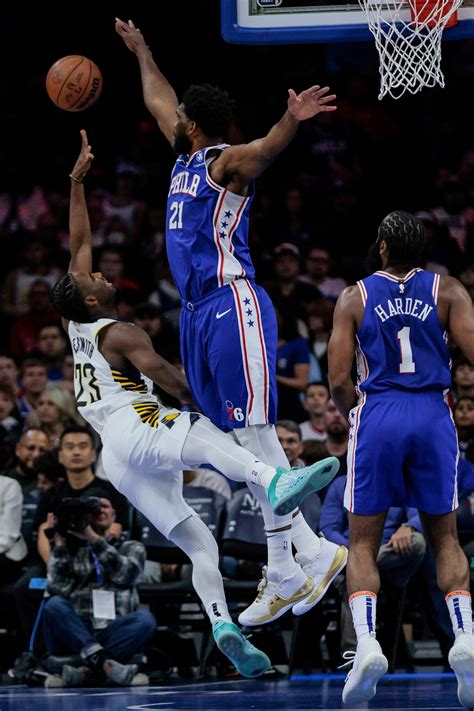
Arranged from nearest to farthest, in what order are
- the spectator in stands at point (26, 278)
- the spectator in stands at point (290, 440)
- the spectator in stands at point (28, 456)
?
the spectator in stands at point (290, 440)
the spectator in stands at point (28, 456)
the spectator in stands at point (26, 278)

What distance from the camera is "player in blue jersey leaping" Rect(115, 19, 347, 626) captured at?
8195 mm

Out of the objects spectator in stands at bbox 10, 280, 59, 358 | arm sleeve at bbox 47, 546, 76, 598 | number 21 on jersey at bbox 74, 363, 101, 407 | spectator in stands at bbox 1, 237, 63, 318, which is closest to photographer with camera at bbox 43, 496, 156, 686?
arm sleeve at bbox 47, 546, 76, 598

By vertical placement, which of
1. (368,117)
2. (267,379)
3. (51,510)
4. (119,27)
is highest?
(368,117)

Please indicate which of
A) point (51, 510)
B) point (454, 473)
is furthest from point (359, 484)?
point (51, 510)

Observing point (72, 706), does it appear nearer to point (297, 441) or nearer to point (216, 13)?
point (297, 441)

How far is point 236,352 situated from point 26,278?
9123 mm

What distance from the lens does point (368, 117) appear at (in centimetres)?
1816

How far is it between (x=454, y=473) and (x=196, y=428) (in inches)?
64.3

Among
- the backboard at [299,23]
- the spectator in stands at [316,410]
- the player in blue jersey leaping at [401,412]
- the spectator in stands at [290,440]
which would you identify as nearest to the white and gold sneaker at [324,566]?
the player in blue jersey leaping at [401,412]

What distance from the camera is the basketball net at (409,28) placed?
8.99 meters

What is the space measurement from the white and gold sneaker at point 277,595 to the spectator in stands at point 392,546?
9.00 ft

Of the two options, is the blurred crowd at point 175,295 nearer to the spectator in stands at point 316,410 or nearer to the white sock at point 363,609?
the spectator in stands at point 316,410

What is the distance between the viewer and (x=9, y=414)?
1422 centimetres

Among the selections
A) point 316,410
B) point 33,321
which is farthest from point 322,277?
point 33,321
